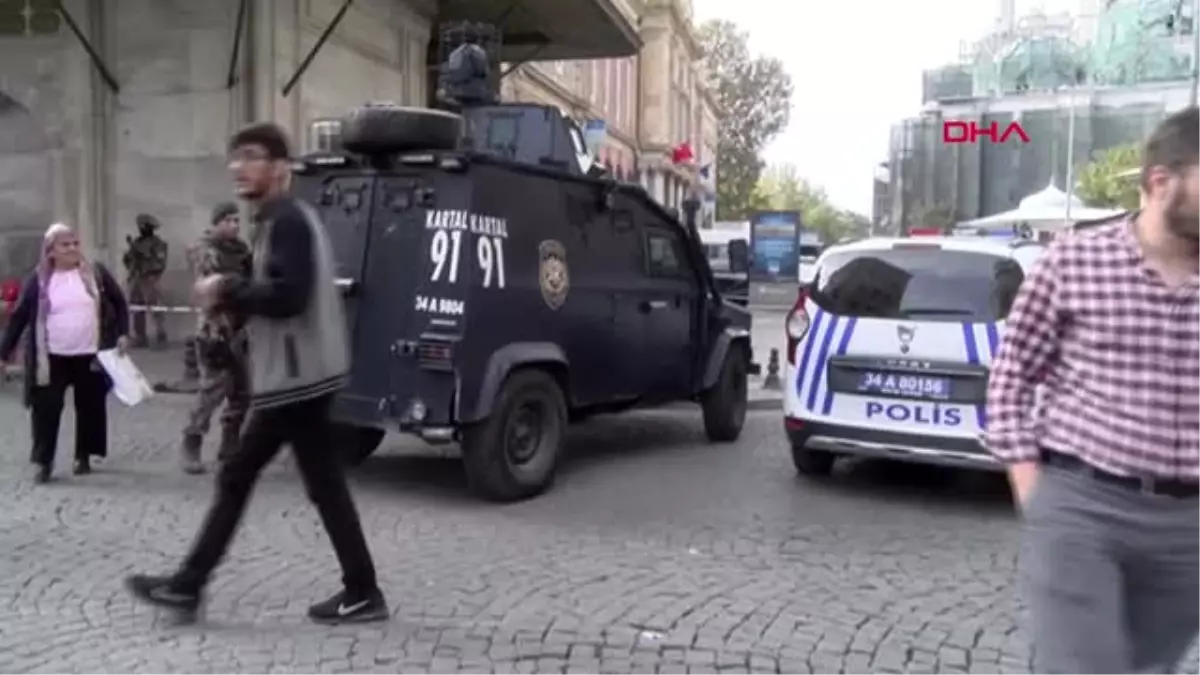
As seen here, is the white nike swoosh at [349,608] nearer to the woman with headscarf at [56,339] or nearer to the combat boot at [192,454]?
the combat boot at [192,454]

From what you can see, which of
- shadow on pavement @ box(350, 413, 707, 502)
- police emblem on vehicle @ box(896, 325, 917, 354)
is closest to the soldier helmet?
shadow on pavement @ box(350, 413, 707, 502)

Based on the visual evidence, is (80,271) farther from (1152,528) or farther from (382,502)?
(1152,528)

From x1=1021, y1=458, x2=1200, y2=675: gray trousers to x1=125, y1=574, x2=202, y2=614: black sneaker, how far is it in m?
3.25

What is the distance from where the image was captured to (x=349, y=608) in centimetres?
484

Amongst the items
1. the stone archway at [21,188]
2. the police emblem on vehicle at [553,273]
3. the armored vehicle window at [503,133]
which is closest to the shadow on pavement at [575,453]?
the police emblem on vehicle at [553,273]

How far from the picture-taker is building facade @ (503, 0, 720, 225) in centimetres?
3963

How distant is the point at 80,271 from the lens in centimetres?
769

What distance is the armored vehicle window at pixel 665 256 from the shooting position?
8.88 m

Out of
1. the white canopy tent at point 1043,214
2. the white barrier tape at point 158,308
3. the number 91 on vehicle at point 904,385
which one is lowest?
the number 91 on vehicle at point 904,385

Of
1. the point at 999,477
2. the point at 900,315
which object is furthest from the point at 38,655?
the point at 999,477

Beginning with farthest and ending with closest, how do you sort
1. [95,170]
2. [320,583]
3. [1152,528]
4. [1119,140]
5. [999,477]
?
[1119,140]
[95,170]
[999,477]
[320,583]
[1152,528]

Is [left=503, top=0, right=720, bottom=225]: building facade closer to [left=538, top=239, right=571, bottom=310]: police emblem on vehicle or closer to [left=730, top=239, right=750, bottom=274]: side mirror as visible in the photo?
[left=730, top=239, right=750, bottom=274]: side mirror

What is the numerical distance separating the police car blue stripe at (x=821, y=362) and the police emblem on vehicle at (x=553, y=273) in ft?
5.35

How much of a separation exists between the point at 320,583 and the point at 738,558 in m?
2.04
